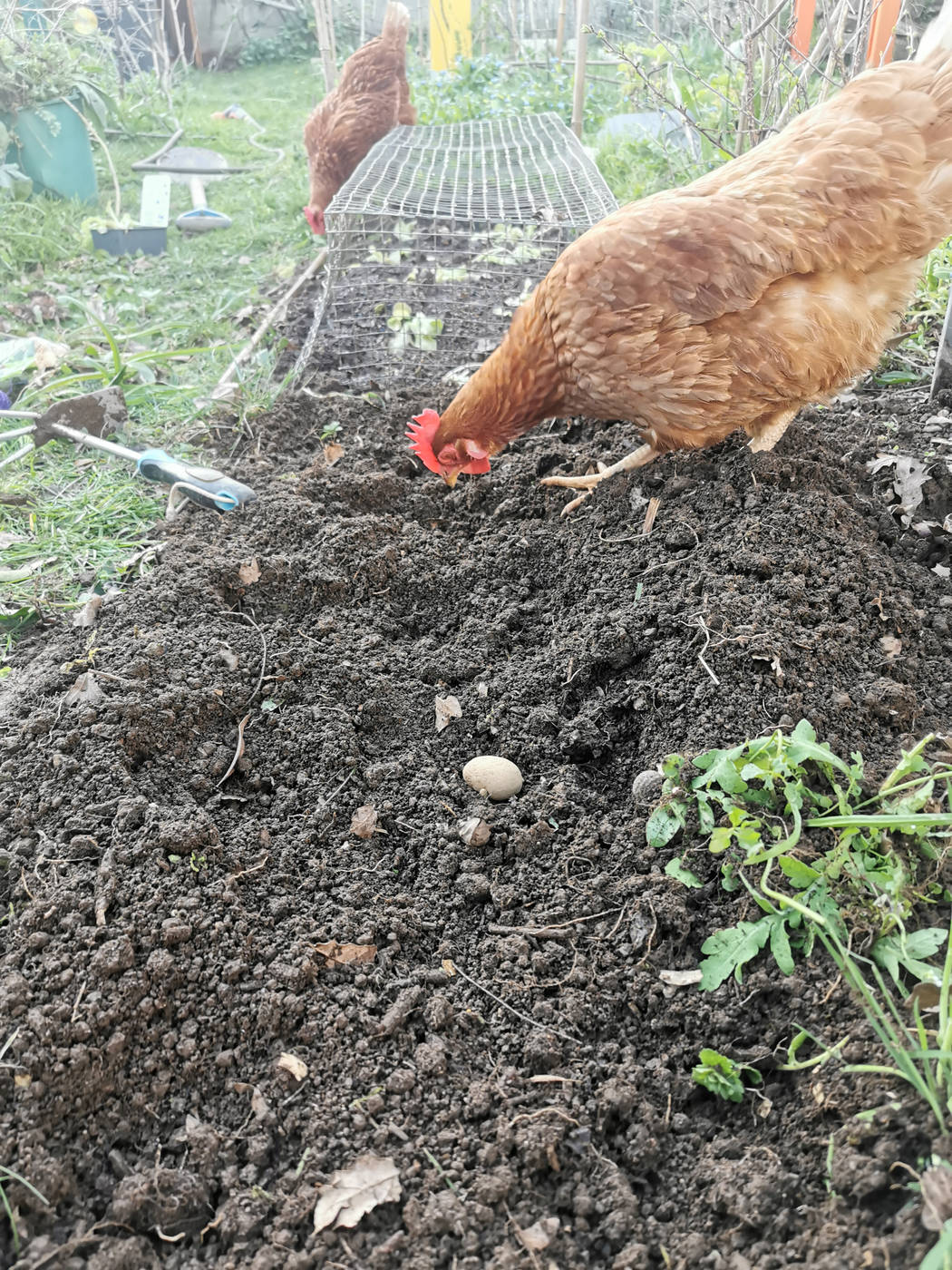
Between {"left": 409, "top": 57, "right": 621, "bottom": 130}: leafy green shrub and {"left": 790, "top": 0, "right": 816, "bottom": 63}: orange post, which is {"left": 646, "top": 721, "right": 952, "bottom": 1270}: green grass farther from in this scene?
{"left": 409, "top": 57, "right": 621, "bottom": 130}: leafy green shrub

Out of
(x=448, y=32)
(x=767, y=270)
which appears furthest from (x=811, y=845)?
(x=448, y=32)

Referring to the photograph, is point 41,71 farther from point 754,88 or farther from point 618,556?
point 618,556

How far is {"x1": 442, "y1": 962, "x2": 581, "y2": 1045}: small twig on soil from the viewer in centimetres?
161

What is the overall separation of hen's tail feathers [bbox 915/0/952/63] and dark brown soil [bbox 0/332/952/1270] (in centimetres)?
119

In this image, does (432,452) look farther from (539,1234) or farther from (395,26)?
(395,26)

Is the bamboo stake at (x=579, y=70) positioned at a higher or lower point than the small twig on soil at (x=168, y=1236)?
higher

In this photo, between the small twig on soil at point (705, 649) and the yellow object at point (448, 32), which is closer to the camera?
the small twig on soil at point (705, 649)

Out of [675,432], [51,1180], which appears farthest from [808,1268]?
[675,432]

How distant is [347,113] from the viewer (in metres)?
5.58

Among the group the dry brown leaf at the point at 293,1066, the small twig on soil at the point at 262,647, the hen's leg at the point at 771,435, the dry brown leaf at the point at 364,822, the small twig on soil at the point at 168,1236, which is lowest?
the small twig on soil at the point at 168,1236

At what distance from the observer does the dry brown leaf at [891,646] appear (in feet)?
7.30

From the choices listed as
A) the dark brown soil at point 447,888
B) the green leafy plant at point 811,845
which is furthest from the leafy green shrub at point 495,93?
the green leafy plant at point 811,845

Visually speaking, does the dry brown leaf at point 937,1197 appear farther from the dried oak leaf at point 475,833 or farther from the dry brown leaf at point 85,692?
the dry brown leaf at point 85,692

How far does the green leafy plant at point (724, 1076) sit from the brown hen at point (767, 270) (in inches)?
73.2
